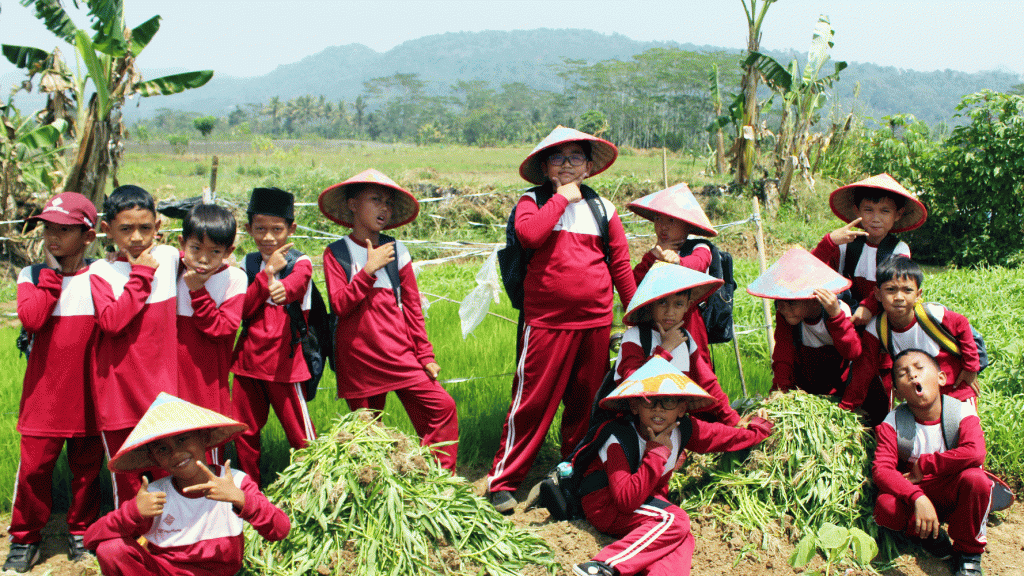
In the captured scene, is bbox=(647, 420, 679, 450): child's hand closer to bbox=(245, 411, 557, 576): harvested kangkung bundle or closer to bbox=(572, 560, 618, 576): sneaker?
bbox=(572, 560, 618, 576): sneaker

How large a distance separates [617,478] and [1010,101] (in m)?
10.4

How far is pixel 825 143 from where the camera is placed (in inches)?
598

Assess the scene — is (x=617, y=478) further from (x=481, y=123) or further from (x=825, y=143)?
(x=481, y=123)

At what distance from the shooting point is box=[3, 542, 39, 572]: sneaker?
312 centimetres

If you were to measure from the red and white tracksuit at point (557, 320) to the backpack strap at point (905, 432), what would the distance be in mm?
1446

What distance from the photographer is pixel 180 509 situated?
8.55 feet

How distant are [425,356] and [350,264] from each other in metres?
0.60

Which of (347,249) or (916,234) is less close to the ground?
(347,249)

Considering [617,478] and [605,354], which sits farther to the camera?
[605,354]

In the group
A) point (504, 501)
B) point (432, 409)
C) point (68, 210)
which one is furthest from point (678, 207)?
point (68, 210)

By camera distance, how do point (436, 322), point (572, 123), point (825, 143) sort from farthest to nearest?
point (572, 123)
point (825, 143)
point (436, 322)

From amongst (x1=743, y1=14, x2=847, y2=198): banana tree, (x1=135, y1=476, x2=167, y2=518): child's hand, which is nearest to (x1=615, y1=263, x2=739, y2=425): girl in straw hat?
(x1=135, y1=476, x2=167, y2=518): child's hand

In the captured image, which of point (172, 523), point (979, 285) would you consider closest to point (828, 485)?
point (172, 523)

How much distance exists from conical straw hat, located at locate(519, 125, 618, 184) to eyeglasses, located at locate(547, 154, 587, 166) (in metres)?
0.07
